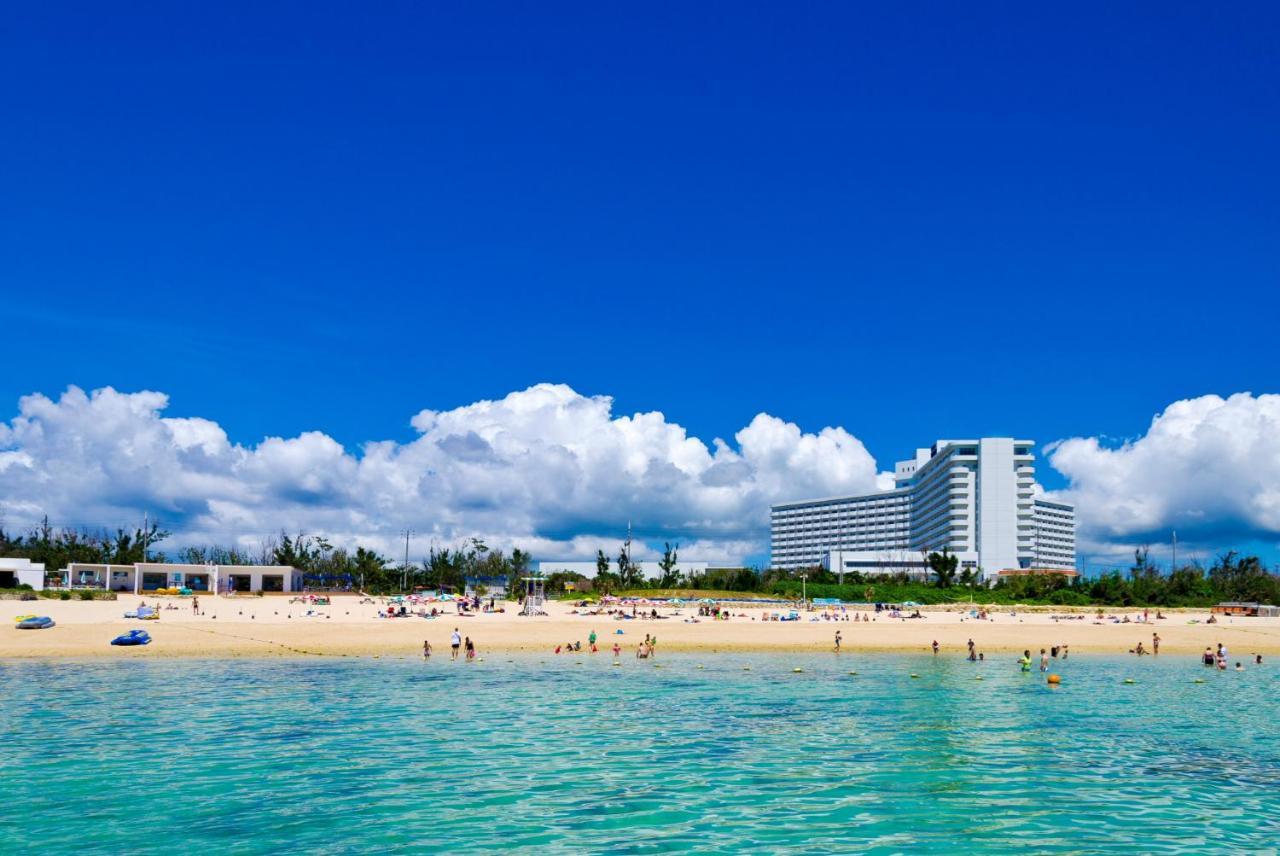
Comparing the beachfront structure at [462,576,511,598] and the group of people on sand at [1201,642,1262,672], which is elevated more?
the group of people on sand at [1201,642,1262,672]

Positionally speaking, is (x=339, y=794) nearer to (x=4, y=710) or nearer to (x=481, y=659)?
(x=4, y=710)

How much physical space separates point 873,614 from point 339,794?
86.9 m

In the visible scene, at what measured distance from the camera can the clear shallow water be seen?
20.4 m

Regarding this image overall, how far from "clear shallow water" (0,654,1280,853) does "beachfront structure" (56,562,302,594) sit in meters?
78.6

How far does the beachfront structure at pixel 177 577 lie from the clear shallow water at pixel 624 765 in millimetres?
78582

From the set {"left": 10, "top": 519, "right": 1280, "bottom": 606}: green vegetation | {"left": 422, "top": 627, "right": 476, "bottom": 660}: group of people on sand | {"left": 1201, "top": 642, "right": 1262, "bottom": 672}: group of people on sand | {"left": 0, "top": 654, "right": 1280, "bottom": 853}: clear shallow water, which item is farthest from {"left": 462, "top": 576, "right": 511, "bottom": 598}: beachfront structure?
{"left": 1201, "top": 642, "right": 1262, "bottom": 672}: group of people on sand

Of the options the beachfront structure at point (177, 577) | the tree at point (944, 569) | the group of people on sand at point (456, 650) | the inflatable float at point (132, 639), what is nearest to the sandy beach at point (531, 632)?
the inflatable float at point (132, 639)

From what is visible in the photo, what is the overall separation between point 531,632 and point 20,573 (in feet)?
221

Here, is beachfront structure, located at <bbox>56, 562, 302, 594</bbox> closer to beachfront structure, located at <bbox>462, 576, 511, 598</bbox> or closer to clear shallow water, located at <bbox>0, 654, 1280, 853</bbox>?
beachfront structure, located at <bbox>462, 576, 511, 598</bbox>

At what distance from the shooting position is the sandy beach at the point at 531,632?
62781 millimetres

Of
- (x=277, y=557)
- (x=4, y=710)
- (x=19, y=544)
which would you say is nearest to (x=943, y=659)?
(x=4, y=710)

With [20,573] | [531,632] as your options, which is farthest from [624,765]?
[20,573]

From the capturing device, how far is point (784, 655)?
6341 centimetres

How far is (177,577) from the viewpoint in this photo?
12169 cm
